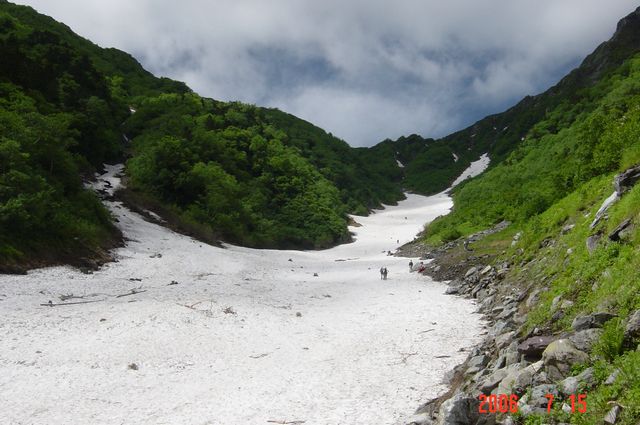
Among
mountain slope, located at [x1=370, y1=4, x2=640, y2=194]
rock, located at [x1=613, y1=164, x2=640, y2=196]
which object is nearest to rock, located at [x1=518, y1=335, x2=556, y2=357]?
rock, located at [x1=613, y1=164, x2=640, y2=196]

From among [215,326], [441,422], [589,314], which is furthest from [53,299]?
[589,314]

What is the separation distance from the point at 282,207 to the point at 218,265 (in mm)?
33964

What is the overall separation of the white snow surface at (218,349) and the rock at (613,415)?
13.4 feet

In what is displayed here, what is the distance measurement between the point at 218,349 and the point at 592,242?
404 inches

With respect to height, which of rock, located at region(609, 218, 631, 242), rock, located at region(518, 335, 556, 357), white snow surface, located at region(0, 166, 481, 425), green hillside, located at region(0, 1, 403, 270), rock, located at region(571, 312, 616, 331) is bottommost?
white snow surface, located at region(0, 166, 481, 425)

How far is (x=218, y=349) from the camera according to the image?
12.5 metres

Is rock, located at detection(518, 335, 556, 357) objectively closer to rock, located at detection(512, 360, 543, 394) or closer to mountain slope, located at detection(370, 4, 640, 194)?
rock, located at detection(512, 360, 543, 394)

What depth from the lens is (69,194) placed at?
1127 inches

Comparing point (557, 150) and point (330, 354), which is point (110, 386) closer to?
point (330, 354)

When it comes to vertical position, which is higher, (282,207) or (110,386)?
(282,207)

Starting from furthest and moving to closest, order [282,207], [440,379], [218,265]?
[282,207] → [218,265] → [440,379]

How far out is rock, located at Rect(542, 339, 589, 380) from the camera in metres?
6.00

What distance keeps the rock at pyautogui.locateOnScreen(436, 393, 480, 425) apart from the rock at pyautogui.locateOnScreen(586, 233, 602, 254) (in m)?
5.24
